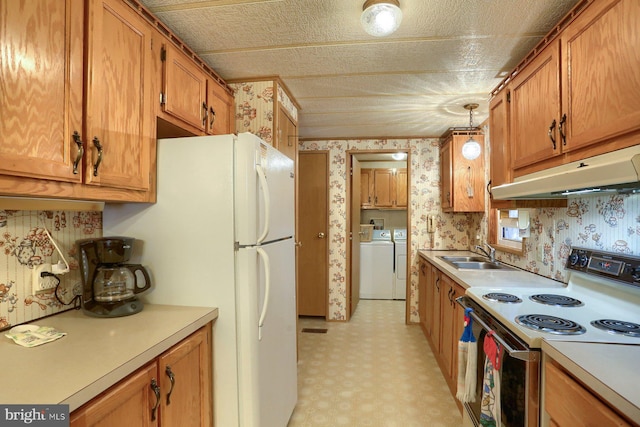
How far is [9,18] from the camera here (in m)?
0.87

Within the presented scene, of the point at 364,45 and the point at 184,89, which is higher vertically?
the point at 364,45

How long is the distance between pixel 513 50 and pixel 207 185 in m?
1.85

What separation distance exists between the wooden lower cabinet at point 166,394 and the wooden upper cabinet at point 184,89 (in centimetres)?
108

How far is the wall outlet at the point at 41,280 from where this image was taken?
124cm

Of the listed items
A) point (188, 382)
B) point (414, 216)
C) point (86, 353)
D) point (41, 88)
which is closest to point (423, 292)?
point (414, 216)

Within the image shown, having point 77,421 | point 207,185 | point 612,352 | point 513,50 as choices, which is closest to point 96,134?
point 207,185

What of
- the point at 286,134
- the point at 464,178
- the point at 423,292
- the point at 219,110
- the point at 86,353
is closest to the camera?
the point at 86,353

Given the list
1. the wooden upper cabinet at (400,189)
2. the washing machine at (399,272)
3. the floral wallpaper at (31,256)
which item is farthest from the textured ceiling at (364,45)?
the washing machine at (399,272)

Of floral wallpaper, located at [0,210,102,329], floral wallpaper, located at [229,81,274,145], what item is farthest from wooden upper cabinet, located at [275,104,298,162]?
floral wallpaper, located at [0,210,102,329]

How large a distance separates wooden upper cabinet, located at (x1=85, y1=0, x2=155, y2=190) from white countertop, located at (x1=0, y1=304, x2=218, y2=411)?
559 mm

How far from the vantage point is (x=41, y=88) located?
0.96 meters

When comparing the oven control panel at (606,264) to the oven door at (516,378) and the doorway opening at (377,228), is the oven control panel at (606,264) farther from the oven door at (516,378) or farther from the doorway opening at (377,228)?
the doorway opening at (377,228)

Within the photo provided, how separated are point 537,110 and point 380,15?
93 centimetres

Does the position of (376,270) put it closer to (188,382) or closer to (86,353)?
(188,382)
